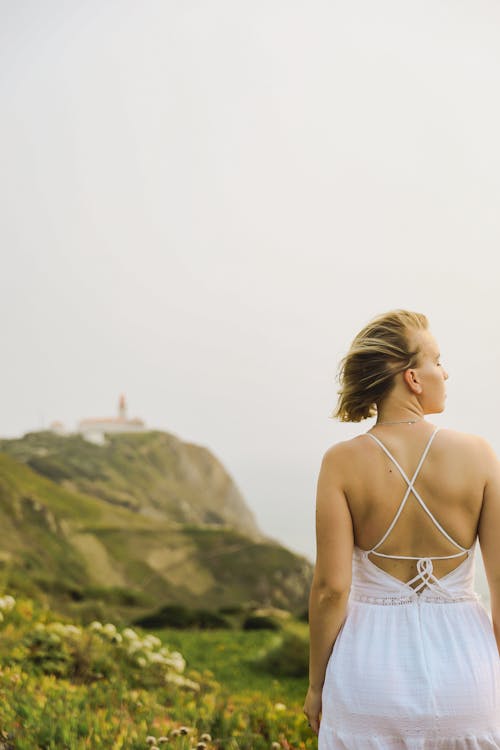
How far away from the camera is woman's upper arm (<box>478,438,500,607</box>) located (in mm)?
3029

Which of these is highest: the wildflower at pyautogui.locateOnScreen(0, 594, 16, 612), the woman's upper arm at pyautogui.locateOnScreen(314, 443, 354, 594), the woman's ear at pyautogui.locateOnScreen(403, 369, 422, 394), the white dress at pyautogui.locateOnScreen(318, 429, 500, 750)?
the woman's ear at pyautogui.locateOnScreen(403, 369, 422, 394)

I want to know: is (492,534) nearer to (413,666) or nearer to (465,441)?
(465,441)

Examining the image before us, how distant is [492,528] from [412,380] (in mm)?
623

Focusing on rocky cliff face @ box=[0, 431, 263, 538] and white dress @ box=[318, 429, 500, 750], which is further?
rocky cliff face @ box=[0, 431, 263, 538]

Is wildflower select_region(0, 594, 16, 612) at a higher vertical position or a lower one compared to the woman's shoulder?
lower

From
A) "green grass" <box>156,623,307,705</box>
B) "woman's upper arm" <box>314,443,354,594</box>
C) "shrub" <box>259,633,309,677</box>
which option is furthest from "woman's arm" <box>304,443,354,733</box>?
"shrub" <box>259,633,309,677</box>

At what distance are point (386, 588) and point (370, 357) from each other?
34.3 inches

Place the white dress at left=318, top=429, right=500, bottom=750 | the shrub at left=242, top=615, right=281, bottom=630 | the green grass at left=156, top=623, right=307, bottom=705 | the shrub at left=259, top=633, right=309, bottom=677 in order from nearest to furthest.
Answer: the white dress at left=318, top=429, right=500, bottom=750 < the green grass at left=156, top=623, right=307, bottom=705 < the shrub at left=259, top=633, right=309, bottom=677 < the shrub at left=242, top=615, right=281, bottom=630

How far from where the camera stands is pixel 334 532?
3055 millimetres

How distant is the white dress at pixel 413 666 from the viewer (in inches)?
112

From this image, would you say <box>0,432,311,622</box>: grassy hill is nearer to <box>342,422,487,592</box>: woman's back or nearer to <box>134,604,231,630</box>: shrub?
<box>134,604,231,630</box>: shrub

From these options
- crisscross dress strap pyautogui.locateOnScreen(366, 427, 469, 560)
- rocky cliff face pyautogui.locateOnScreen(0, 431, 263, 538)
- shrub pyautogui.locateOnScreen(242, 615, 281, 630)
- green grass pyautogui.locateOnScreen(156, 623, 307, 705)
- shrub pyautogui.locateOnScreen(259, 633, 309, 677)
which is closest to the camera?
crisscross dress strap pyautogui.locateOnScreen(366, 427, 469, 560)

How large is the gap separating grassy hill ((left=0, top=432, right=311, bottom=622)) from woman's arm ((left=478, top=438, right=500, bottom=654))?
10134mm

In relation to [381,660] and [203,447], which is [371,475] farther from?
[203,447]
